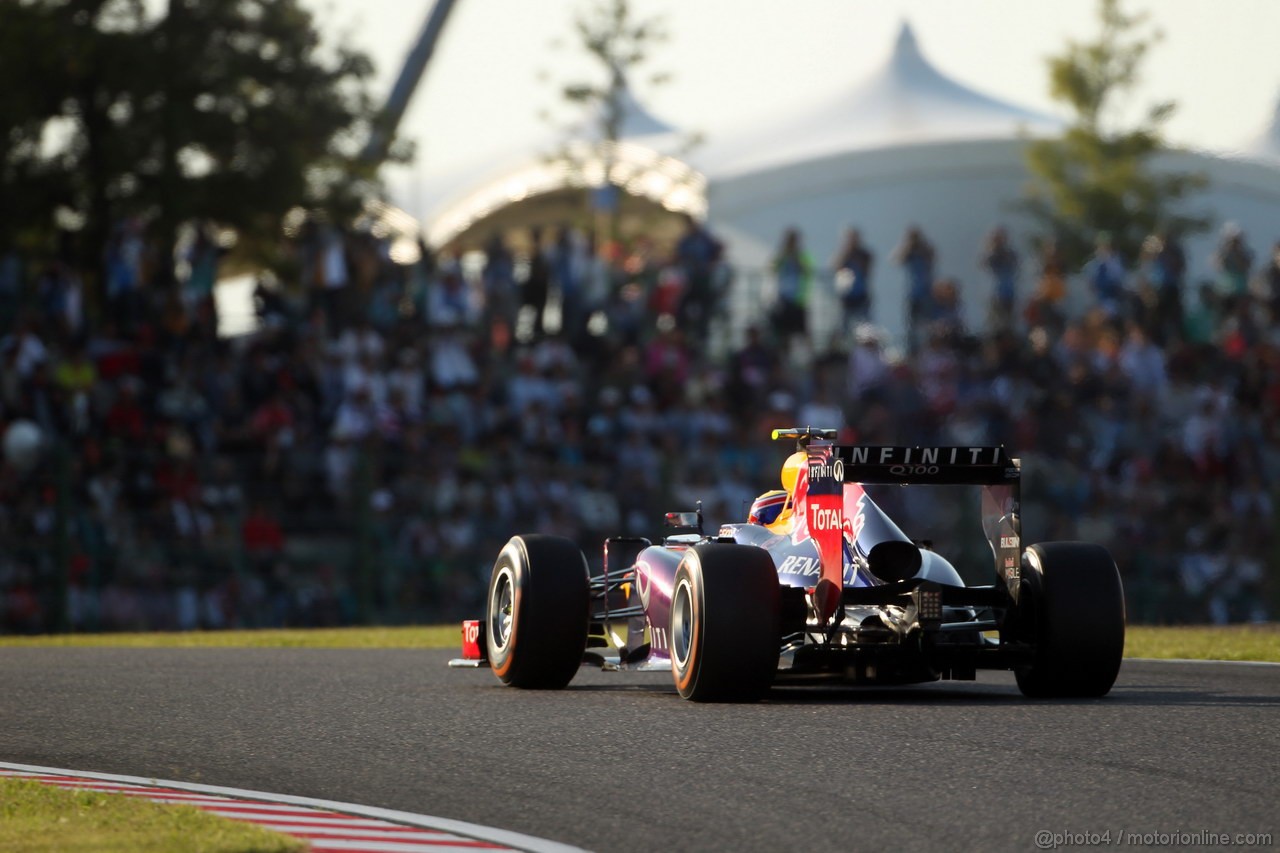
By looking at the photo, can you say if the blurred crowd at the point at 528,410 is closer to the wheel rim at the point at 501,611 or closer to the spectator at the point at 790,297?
the spectator at the point at 790,297

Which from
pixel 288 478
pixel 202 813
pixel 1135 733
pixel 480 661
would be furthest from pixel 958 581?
pixel 288 478

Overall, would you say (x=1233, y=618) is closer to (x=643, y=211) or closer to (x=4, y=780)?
(x=4, y=780)

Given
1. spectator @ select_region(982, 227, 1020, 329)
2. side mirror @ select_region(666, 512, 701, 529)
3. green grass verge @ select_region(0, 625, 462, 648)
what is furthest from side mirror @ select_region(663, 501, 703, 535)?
spectator @ select_region(982, 227, 1020, 329)

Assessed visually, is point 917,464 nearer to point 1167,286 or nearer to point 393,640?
point 393,640

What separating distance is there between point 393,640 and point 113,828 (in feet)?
34.3

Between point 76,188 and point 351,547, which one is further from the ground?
point 76,188

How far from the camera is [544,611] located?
10.2 m

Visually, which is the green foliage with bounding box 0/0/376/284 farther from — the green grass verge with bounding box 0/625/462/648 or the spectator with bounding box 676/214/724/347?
the green grass verge with bounding box 0/625/462/648

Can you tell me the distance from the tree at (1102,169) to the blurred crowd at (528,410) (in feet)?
31.1

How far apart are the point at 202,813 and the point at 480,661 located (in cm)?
501

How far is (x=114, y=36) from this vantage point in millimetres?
22797

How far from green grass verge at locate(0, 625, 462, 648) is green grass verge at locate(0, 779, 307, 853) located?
9.11 m

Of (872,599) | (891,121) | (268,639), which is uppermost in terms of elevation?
(891,121)

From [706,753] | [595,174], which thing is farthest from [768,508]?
[595,174]
